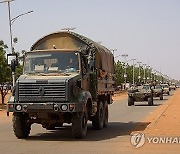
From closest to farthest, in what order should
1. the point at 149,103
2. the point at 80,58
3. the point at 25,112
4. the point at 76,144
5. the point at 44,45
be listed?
the point at 76,144
the point at 25,112
the point at 80,58
the point at 44,45
the point at 149,103

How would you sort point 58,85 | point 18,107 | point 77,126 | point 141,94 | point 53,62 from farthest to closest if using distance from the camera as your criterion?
point 141,94 < point 53,62 < point 77,126 < point 18,107 < point 58,85

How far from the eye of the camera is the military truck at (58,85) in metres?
13.6

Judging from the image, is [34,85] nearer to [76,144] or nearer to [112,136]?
[76,144]

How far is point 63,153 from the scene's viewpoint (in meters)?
11.1

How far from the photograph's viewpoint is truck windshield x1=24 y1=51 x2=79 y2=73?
1459cm

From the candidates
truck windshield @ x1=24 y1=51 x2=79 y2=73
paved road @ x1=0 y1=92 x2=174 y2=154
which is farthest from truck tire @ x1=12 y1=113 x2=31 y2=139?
truck windshield @ x1=24 y1=51 x2=79 y2=73

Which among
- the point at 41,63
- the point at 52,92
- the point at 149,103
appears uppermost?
the point at 41,63

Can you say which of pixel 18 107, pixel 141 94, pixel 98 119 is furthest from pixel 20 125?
pixel 141 94

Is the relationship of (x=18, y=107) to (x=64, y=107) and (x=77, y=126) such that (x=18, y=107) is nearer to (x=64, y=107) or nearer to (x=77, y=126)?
(x=64, y=107)

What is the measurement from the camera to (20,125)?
47.2 ft

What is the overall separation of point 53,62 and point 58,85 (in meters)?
1.29

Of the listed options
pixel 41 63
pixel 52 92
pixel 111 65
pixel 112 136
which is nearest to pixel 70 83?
pixel 52 92

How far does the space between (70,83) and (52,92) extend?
0.62m

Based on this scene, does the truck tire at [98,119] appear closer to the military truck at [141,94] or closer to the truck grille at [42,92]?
the truck grille at [42,92]
